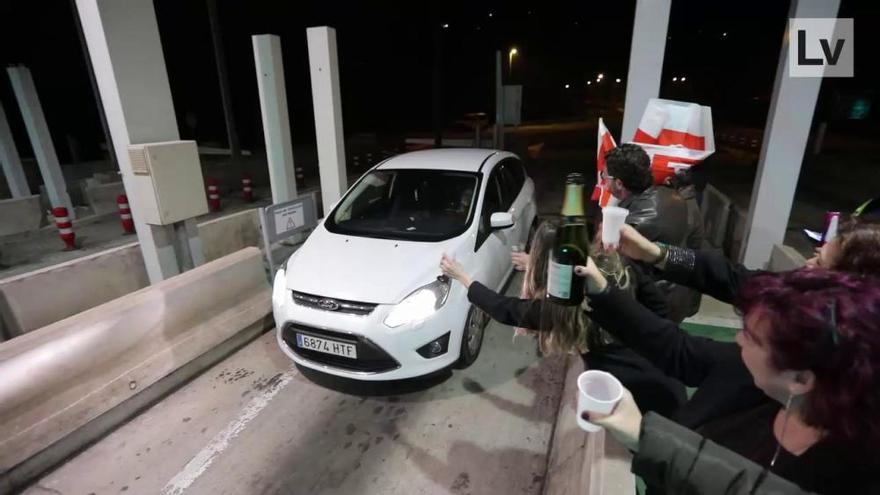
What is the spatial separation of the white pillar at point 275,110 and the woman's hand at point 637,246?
17.5 feet

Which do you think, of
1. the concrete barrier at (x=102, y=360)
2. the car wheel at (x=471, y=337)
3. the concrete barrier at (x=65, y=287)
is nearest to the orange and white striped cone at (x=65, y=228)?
the concrete barrier at (x=65, y=287)

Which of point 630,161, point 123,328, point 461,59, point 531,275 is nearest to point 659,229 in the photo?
point 630,161

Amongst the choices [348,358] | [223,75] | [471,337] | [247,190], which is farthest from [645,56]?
[223,75]

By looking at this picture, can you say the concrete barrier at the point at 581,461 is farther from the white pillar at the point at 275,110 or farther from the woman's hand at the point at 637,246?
the white pillar at the point at 275,110

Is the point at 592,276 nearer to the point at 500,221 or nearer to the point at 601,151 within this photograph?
the point at 601,151

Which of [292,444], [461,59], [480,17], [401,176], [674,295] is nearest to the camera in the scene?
[674,295]

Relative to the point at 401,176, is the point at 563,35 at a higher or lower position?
higher

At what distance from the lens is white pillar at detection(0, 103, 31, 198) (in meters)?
8.48

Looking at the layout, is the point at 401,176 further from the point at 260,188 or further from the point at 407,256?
the point at 260,188

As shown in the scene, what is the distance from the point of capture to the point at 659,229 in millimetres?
2268

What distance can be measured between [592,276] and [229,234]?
17.2 feet

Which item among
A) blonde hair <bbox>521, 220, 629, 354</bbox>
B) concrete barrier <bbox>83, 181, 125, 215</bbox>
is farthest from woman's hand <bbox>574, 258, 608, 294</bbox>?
concrete barrier <bbox>83, 181, 125, 215</bbox>

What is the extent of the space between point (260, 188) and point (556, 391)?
10.7 meters

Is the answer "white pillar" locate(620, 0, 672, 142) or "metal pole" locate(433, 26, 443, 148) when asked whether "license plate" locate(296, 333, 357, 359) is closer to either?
"white pillar" locate(620, 0, 672, 142)
